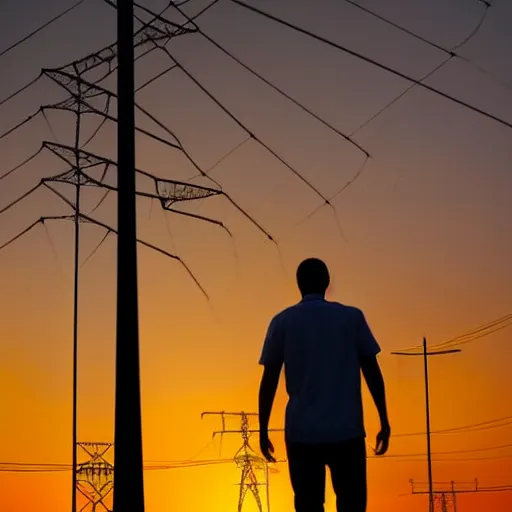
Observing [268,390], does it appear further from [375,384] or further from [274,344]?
[375,384]

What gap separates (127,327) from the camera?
854cm

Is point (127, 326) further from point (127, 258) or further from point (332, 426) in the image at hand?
point (332, 426)

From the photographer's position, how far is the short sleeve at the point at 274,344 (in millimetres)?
6016

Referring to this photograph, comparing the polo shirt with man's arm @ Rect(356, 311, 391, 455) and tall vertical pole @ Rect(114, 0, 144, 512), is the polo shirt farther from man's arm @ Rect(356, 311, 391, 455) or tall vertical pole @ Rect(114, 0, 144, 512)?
tall vertical pole @ Rect(114, 0, 144, 512)

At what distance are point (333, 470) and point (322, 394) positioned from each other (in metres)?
0.36

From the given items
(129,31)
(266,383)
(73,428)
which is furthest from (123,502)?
(73,428)

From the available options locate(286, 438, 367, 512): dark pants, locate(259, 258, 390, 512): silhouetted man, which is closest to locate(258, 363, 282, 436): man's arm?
locate(259, 258, 390, 512): silhouetted man

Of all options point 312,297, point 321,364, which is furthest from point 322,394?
point 312,297

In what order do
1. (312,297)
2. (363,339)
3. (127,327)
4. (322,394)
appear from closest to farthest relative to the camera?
(322,394)
(363,339)
(312,297)
(127,327)

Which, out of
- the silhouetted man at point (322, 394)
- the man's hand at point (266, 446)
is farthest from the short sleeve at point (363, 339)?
the man's hand at point (266, 446)

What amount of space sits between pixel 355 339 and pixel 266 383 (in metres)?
0.49

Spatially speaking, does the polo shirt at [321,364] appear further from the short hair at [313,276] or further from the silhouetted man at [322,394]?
the short hair at [313,276]

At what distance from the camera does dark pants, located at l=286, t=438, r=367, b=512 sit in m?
5.83

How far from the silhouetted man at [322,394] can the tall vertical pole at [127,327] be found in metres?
2.38
